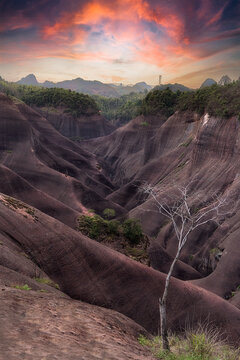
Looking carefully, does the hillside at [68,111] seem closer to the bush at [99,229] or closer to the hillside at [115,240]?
the hillside at [115,240]

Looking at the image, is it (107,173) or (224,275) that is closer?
(224,275)

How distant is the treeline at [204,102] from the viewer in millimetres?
43594

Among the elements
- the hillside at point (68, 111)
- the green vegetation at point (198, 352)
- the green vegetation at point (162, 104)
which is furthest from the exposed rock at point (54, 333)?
the hillside at point (68, 111)

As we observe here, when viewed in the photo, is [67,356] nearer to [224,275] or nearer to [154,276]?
[154,276]

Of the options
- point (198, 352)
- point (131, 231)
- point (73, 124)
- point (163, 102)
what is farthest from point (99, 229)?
point (73, 124)

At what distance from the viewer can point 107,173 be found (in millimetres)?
79250

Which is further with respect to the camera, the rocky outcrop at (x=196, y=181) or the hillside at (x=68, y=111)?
the hillside at (x=68, y=111)

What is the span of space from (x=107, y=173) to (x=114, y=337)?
233 feet

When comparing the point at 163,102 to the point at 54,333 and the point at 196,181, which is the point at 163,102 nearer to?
the point at 196,181

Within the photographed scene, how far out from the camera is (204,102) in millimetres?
53562

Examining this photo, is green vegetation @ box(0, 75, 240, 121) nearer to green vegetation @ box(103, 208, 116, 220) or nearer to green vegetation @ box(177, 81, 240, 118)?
green vegetation @ box(177, 81, 240, 118)

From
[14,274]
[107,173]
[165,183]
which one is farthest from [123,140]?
[14,274]

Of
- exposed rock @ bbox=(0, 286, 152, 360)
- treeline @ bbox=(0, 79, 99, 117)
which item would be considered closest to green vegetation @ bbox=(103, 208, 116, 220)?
exposed rock @ bbox=(0, 286, 152, 360)

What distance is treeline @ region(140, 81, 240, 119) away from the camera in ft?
143
